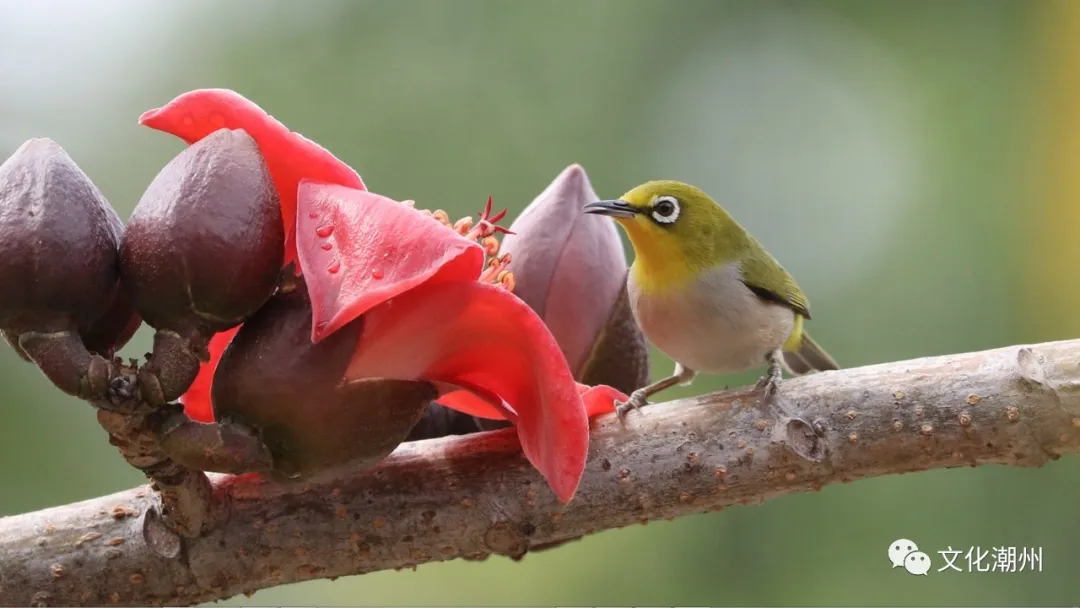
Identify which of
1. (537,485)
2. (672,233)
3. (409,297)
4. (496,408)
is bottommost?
(537,485)

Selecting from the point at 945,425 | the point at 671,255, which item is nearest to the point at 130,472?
the point at 671,255

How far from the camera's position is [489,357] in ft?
3.34

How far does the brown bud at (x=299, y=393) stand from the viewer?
0.94 m

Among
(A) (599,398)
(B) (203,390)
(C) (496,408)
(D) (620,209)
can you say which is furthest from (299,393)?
(D) (620,209)

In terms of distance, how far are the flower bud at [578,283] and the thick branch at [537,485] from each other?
0.75ft

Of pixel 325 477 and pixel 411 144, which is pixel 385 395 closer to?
pixel 325 477

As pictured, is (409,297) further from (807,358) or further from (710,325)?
(807,358)

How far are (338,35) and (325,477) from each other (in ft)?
13.4

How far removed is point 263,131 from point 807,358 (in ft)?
6.55

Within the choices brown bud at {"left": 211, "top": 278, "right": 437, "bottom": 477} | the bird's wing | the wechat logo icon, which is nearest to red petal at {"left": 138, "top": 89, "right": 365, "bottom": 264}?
brown bud at {"left": 211, "top": 278, "right": 437, "bottom": 477}

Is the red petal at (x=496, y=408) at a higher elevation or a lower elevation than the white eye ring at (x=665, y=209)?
lower

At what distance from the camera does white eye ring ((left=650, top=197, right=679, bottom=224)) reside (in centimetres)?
242

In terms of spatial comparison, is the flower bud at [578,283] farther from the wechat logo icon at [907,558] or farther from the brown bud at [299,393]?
the wechat logo icon at [907,558]

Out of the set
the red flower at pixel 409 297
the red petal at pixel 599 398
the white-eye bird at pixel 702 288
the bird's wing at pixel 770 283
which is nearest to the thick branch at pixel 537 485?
the red petal at pixel 599 398
